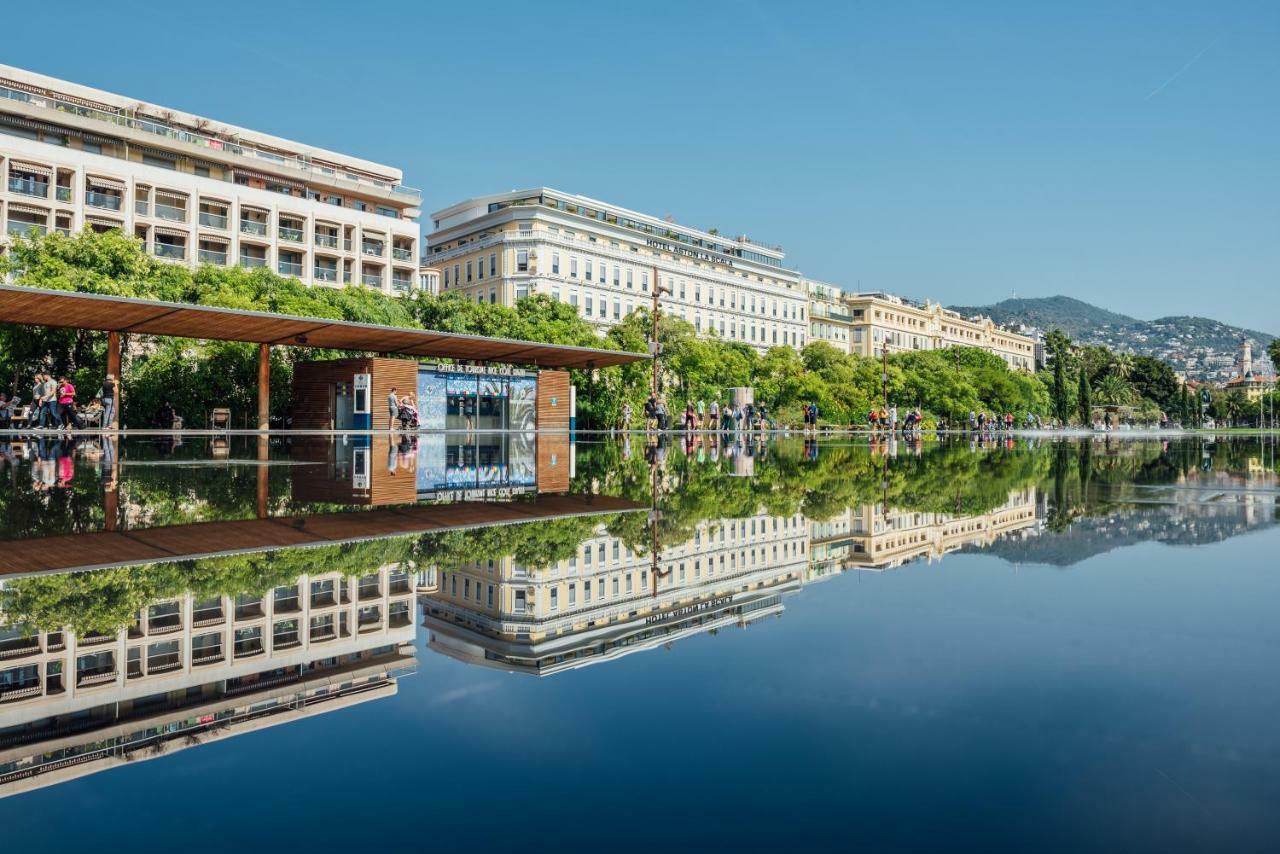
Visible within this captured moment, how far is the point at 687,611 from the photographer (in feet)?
14.6

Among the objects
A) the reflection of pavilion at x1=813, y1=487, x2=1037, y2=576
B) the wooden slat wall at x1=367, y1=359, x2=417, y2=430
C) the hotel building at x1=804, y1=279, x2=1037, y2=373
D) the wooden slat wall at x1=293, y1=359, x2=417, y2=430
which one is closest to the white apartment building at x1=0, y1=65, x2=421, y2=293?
the wooden slat wall at x1=293, y1=359, x2=417, y2=430

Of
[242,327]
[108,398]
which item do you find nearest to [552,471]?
[242,327]

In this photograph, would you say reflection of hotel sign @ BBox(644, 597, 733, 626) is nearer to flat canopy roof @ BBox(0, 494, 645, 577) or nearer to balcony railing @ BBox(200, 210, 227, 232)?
flat canopy roof @ BBox(0, 494, 645, 577)

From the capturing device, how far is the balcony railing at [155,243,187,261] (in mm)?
55000

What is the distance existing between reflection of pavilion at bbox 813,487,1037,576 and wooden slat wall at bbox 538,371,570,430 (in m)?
26.8

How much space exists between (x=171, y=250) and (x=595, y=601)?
59.5 metres

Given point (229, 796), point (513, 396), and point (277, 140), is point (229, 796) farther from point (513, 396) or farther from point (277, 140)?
point (277, 140)

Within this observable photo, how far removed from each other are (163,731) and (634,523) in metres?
5.20

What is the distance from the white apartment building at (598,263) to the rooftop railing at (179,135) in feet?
34.5

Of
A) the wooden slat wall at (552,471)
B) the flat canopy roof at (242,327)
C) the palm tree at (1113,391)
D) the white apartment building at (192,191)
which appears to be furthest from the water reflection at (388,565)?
the palm tree at (1113,391)

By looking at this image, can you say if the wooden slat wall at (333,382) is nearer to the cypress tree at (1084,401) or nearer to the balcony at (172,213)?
the balcony at (172,213)

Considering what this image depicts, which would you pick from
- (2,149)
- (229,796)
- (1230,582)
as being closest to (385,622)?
Result: (229,796)

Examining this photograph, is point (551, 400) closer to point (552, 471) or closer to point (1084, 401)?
point (552, 471)

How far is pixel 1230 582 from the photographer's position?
5.22 metres
